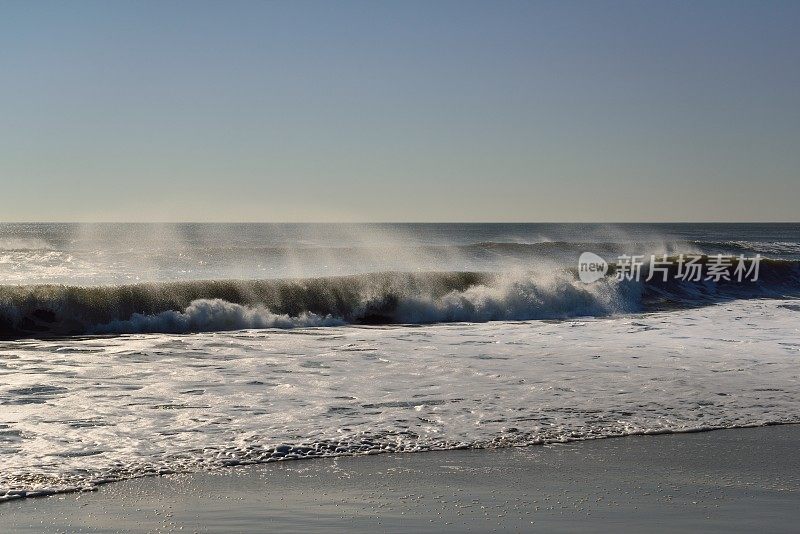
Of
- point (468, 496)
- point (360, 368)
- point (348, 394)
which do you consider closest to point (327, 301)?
point (360, 368)

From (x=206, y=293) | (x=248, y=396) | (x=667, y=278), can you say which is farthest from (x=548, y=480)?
(x=667, y=278)

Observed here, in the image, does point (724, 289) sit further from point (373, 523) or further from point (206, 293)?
point (373, 523)

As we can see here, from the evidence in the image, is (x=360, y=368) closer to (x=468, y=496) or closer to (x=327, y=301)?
(x=468, y=496)

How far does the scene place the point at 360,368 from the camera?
36.5 feet

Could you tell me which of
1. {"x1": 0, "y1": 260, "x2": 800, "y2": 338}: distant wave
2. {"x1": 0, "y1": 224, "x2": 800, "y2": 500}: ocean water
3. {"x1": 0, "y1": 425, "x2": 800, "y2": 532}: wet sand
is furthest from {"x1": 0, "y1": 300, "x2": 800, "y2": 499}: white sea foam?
{"x1": 0, "y1": 260, "x2": 800, "y2": 338}: distant wave

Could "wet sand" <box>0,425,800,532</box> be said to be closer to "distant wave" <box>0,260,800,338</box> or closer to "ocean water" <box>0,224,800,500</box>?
"ocean water" <box>0,224,800,500</box>

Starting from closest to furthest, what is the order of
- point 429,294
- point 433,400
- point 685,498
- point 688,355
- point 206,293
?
point 685,498
point 433,400
point 688,355
point 206,293
point 429,294

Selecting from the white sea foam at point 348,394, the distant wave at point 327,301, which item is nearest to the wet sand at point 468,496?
the white sea foam at point 348,394

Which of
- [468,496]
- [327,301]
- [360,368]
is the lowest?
[468,496]

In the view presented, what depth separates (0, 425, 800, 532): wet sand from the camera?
5.12 meters

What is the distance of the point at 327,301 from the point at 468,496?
14.8 meters

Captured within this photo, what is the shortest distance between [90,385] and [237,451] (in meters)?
3.55

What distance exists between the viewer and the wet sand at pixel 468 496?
512 cm

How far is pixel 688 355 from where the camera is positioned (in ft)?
41.1
